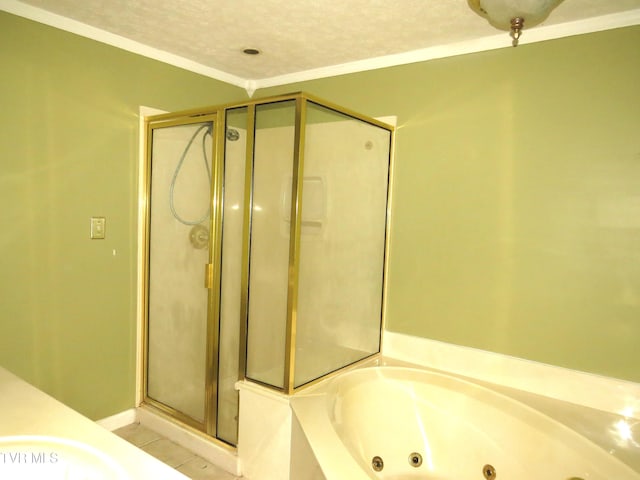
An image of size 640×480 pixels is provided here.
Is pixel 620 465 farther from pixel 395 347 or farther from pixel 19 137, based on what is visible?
pixel 19 137

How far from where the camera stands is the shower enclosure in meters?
1.93

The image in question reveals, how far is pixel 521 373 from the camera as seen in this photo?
6.86ft

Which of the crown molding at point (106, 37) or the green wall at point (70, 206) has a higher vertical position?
the crown molding at point (106, 37)

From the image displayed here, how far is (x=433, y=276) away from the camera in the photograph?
235 cm

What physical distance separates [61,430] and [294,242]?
3.55ft

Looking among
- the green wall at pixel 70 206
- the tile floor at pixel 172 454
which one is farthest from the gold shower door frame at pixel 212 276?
the green wall at pixel 70 206

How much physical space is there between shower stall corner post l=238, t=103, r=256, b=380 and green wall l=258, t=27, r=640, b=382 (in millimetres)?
899

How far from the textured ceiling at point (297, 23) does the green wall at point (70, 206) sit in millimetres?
217

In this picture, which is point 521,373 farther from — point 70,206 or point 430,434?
point 70,206

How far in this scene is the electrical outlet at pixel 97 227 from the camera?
2.25m

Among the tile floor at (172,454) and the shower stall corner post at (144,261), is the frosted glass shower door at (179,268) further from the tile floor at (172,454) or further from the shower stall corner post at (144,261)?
the tile floor at (172,454)

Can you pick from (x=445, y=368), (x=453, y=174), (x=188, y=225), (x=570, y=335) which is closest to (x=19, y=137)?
(x=188, y=225)

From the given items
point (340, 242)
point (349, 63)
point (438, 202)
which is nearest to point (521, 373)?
point (438, 202)

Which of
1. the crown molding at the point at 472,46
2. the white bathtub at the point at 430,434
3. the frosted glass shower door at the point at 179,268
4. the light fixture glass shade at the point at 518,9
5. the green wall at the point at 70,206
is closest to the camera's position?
the light fixture glass shade at the point at 518,9
